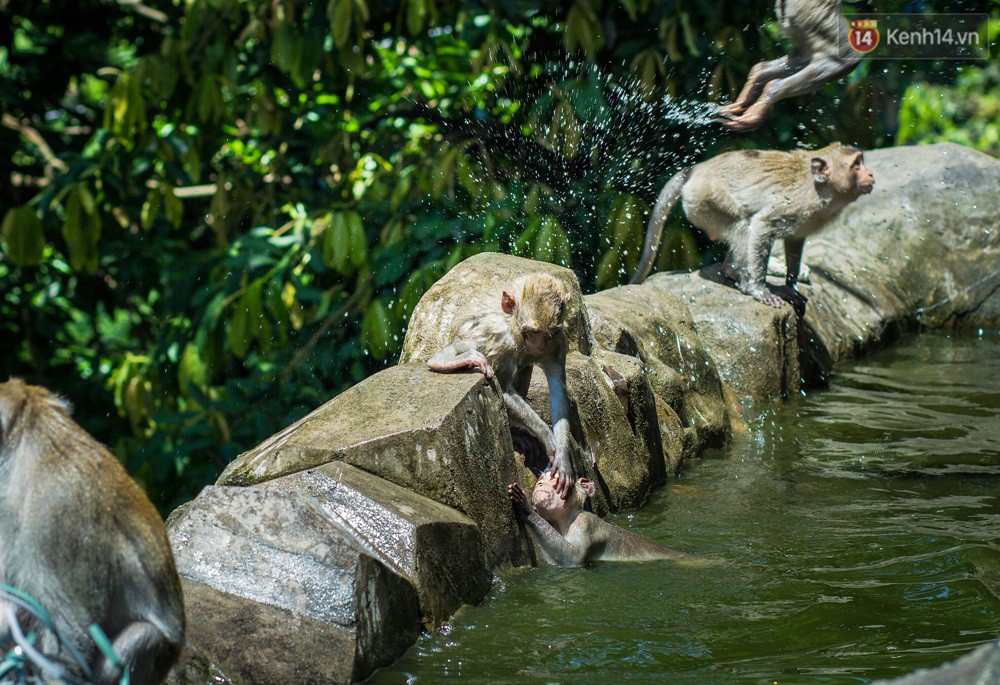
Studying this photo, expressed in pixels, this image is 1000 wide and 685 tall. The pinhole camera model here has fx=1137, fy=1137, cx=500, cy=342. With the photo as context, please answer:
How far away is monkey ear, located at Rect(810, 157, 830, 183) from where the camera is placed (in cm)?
739

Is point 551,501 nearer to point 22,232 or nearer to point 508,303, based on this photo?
point 508,303

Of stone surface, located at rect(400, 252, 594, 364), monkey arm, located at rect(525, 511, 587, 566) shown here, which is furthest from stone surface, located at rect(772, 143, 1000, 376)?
monkey arm, located at rect(525, 511, 587, 566)

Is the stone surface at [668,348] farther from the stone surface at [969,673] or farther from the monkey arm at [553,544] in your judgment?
the stone surface at [969,673]

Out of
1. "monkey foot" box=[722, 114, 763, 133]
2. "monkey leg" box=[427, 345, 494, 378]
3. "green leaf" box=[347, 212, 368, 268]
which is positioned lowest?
"monkey leg" box=[427, 345, 494, 378]

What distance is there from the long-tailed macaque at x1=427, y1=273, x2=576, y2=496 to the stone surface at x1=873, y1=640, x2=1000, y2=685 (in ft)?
8.30

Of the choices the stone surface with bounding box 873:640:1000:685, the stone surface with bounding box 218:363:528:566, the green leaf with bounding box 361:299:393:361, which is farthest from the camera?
the green leaf with bounding box 361:299:393:361

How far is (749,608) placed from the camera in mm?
3791

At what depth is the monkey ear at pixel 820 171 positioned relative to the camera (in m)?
7.39

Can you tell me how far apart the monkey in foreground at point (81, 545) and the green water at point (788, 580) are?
77 cm

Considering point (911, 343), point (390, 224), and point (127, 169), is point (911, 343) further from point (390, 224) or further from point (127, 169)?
point (127, 169)

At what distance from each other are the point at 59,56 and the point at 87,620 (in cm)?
707

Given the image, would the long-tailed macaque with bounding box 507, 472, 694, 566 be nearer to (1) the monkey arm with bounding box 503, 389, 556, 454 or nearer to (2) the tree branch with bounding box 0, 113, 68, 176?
(1) the monkey arm with bounding box 503, 389, 556, 454

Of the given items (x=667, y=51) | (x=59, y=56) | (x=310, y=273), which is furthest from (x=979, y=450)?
(x=59, y=56)

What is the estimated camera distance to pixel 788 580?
13.4 ft
